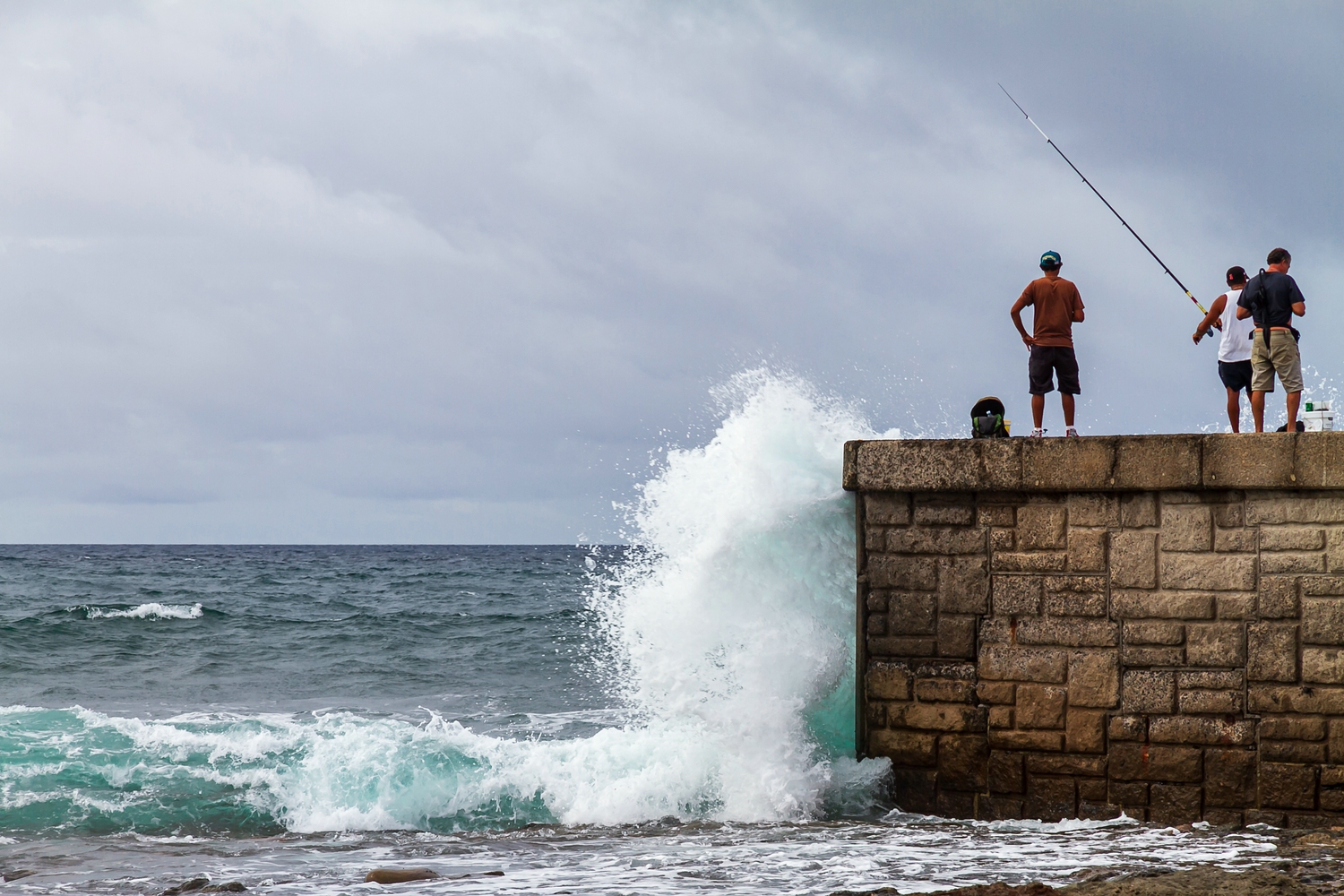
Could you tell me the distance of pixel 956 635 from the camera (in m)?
6.29

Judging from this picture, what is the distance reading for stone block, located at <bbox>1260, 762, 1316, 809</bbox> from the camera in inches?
226

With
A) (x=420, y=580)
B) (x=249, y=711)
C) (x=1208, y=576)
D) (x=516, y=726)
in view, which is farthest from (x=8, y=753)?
(x=420, y=580)

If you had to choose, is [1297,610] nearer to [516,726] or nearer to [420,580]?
[516,726]

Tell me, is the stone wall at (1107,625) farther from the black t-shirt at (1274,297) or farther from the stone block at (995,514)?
the black t-shirt at (1274,297)

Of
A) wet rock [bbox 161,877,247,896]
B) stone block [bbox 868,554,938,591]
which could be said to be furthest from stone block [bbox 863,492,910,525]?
wet rock [bbox 161,877,247,896]

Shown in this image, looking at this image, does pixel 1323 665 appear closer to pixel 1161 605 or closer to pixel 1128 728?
pixel 1161 605

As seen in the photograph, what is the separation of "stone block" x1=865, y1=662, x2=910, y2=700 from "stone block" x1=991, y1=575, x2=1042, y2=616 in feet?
2.13

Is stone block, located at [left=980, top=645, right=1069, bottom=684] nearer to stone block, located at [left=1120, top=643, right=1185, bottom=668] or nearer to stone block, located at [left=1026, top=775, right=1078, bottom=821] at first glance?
stone block, located at [left=1120, top=643, right=1185, bottom=668]

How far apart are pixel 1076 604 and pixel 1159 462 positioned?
2.94 ft

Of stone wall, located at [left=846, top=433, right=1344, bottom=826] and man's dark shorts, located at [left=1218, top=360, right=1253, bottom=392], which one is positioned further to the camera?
Answer: man's dark shorts, located at [left=1218, top=360, right=1253, bottom=392]

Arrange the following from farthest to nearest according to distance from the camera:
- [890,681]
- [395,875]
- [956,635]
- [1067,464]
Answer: [890,681] → [956,635] → [1067,464] → [395,875]

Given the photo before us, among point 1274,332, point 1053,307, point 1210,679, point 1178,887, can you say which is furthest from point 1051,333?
point 1178,887

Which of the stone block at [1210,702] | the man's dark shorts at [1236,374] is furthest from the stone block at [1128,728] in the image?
the man's dark shorts at [1236,374]

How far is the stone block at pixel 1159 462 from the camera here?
589 cm
